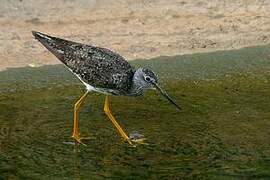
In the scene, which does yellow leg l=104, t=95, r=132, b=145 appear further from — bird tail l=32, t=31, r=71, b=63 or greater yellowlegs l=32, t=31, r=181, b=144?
bird tail l=32, t=31, r=71, b=63

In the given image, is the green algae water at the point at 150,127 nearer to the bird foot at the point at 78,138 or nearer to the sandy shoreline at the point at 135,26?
the bird foot at the point at 78,138

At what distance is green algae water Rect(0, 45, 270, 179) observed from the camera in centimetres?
694

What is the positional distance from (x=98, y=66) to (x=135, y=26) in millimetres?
4525

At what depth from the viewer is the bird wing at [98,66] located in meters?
7.70

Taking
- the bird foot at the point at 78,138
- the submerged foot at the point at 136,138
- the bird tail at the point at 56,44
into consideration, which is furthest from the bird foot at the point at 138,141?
the bird tail at the point at 56,44

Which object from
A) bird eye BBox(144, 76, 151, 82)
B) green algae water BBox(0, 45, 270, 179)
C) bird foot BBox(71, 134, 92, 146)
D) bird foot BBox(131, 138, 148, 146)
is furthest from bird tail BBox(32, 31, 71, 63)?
bird foot BBox(131, 138, 148, 146)

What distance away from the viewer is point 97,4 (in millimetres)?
12773

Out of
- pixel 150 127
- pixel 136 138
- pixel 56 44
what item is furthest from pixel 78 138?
pixel 56 44

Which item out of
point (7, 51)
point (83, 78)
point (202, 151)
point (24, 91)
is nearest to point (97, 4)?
point (7, 51)

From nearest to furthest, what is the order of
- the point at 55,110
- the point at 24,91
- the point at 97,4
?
1. the point at 55,110
2. the point at 24,91
3. the point at 97,4

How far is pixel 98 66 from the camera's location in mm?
7777

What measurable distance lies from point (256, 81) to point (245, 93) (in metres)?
0.59

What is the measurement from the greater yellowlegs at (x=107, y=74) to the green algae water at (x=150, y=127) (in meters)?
0.31

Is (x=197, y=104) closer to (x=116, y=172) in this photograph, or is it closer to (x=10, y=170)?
(x=116, y=172)
